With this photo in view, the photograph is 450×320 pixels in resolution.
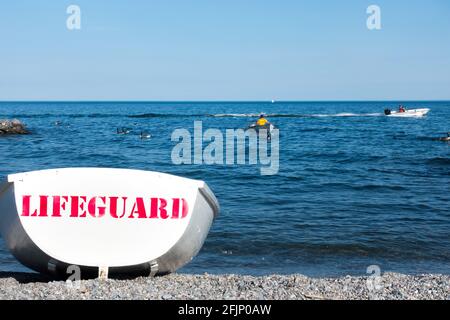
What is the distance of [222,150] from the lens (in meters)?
32.2

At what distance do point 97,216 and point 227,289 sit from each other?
1648mm

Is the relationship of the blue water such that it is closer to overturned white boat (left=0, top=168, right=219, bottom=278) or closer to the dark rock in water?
overturned white boat (left=0, top=168, right=219, bottom=278)

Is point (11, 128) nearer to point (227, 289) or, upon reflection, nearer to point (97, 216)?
point (97, 216)

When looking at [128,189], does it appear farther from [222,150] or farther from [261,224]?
[222,150]

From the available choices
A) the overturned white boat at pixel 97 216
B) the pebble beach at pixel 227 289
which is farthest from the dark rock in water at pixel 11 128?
the overturned white boat at pixel 97 216

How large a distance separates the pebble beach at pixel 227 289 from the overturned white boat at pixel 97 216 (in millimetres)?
319

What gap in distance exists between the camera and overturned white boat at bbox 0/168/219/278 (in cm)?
605

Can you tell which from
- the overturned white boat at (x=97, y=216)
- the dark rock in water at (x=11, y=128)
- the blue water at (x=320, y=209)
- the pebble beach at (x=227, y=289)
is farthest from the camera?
the dark rock in water at (x=11, y=128)

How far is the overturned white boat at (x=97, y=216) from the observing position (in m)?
6.05

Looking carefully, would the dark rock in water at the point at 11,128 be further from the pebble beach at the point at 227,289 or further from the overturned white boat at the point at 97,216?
the overturned white boat at the point at 97,216

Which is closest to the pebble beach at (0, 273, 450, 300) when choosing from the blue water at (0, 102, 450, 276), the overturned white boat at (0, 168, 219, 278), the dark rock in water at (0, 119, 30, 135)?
the overturned white boat at (0, 168, 219, 278)

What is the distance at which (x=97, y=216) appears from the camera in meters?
6.07

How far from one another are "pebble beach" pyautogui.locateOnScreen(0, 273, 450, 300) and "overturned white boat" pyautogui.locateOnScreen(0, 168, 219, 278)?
0.32m

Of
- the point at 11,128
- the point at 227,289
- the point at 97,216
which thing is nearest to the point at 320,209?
the point at 227,289
